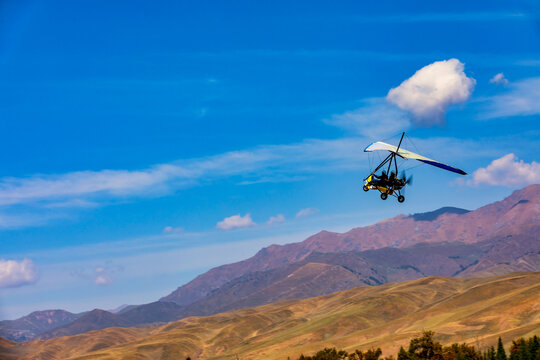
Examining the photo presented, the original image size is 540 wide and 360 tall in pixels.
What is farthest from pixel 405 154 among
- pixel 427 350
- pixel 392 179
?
pixel 427 350

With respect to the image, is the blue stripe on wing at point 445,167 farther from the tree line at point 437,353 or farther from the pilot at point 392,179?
the tree line at point 437,353

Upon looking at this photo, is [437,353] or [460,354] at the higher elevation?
[437,353]

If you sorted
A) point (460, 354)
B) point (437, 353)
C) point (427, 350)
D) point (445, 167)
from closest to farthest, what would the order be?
1. point (445, 167)
2. point (460, 354)
3. point (437, 353)
4. point (427, 350)

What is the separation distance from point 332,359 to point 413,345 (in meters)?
22.8

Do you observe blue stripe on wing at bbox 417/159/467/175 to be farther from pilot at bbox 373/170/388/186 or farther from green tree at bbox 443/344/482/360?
green tree at bbox 443/344/482/360

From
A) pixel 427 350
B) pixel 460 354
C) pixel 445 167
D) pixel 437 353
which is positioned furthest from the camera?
pixel 427 350

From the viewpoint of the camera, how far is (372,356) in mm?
150125

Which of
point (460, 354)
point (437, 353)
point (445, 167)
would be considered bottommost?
point (460, 354)

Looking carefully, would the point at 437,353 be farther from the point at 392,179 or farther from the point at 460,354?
the point at 392,179

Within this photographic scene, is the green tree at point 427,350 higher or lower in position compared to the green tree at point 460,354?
higher

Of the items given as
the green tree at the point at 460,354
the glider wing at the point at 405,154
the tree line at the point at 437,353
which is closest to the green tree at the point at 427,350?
the tree line at the point at 437,353

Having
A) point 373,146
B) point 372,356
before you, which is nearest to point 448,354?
point 372,356

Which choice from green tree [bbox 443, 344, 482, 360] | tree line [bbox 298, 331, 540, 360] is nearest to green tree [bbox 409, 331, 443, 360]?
tree line [bbox 298, 331, 540, 360]

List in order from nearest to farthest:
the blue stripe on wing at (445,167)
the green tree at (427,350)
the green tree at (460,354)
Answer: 1. the blue stripe on wing at (445,167)
2. the green tree at (460,354)
3. the green tree at (427,350)
